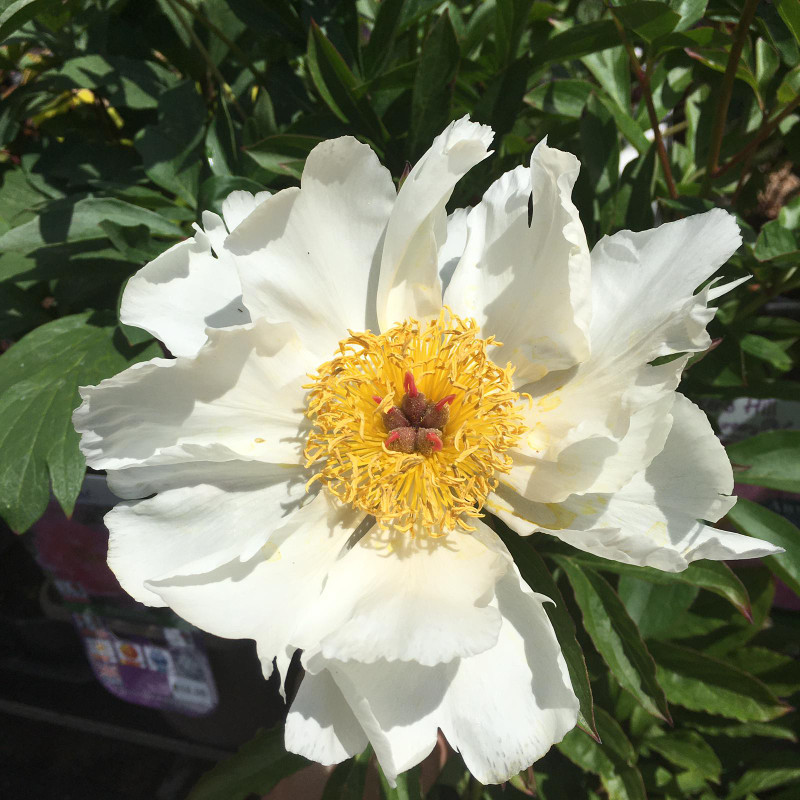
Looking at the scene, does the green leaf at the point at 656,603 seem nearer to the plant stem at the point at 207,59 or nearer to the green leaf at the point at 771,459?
the green leaf at the point at 771,459

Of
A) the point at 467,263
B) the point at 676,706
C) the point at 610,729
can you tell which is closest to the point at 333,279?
the point at 467,263

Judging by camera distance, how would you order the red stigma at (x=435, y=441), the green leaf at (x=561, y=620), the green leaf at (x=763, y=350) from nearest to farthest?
1. the green leaf at (x=561, y=620)
2. the red stigma at (x=435, y=441)
3. the green leaf at (x=763, y=350)

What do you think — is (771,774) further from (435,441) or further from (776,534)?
(435,441)

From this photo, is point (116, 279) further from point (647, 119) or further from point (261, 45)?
point (647, 119)

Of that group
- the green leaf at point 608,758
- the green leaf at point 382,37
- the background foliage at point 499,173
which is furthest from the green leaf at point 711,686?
the green leaf at point 382,37

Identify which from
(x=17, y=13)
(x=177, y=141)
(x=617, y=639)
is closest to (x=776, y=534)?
(x=617, y=639)

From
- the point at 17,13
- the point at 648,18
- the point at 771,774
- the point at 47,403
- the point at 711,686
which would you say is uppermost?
the point at 17,13
